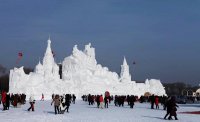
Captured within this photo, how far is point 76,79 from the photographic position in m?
99.5

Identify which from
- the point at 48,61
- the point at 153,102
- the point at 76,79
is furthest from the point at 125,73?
the point at 153,102

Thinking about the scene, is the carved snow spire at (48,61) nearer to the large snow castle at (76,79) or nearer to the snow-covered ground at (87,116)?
the large snow castle at (76,79)

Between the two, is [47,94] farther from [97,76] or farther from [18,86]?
[97,76]

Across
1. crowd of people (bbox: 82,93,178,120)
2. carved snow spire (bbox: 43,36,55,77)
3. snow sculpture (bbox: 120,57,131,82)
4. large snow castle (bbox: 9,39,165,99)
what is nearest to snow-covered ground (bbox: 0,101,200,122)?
crowd of people (bbox: 82,93,178,120)

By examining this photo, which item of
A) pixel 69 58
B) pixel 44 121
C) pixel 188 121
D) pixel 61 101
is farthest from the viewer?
pixel 69 58

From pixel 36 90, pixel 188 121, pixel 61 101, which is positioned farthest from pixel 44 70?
pixel 188 121

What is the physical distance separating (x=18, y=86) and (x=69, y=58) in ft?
68.8

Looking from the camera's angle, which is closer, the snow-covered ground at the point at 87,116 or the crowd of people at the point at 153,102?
the snow-covered ground at the point at 87,116

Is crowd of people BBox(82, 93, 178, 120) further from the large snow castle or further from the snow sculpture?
the snow sculpture

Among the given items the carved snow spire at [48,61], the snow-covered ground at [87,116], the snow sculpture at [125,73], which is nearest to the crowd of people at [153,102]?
the snow-covered ground at [87,116]

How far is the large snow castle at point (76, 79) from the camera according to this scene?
88.8 metres

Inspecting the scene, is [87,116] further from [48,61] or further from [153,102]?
[48,61]

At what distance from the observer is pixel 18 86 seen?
89.8 m

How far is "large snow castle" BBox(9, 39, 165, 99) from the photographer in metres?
88.8
